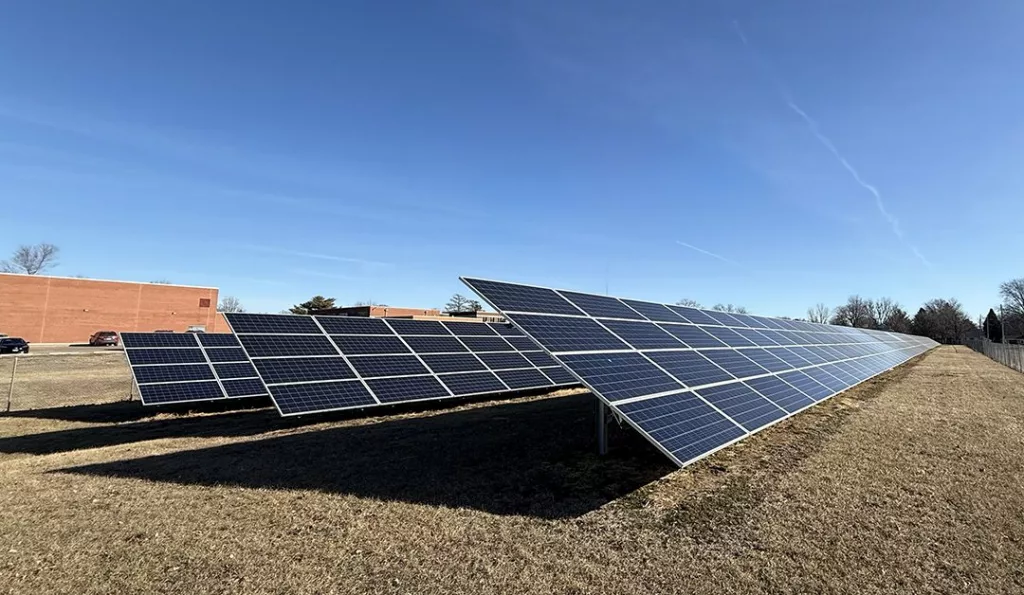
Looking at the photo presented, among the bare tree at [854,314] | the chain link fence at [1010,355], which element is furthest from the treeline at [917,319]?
the chain link fence at [1010,355]

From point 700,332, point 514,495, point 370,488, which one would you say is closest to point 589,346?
point 514,495

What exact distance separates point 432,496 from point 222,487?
365 cm

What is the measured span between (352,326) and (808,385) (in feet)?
53.0

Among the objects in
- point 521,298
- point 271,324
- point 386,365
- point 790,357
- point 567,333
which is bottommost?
point 386,365

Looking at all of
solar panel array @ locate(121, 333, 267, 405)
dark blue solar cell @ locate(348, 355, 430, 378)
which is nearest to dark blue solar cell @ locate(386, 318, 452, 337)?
dark blue solar cell @ locate(348, 355, 430, 378)

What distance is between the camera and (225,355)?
739 inches

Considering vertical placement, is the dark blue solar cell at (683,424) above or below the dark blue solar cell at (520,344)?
below

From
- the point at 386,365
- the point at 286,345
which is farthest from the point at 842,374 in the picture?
the point at 286,345

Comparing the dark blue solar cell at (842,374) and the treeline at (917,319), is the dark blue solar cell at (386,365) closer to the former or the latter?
the dark blue solar cell at (842,374)

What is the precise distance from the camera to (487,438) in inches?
464

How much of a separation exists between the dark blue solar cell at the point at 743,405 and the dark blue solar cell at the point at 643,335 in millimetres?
1733

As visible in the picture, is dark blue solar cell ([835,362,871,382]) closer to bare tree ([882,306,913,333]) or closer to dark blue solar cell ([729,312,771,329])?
dark blue solar cell ([729,312,771,329])

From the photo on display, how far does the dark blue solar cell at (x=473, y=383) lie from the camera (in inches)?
644

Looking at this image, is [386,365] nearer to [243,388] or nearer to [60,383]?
[243,388]
